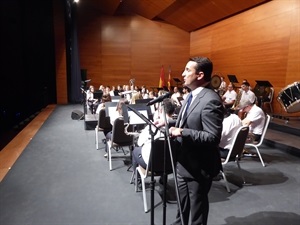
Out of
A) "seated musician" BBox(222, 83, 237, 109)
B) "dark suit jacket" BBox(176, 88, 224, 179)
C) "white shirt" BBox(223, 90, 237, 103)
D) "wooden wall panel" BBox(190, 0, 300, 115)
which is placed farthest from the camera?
"white shirt" BBox(223, 90, 237, 103)

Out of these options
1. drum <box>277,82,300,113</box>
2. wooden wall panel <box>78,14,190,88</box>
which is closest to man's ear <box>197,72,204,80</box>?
drum <box>277,82,300,113</box>

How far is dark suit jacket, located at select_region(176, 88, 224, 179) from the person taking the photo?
1837mm

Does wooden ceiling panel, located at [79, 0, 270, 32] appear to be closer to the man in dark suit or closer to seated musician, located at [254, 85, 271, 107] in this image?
seated musician, located at [254, 85, 271, 107]

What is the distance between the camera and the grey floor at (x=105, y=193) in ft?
9.50

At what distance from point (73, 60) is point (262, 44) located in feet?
29.0

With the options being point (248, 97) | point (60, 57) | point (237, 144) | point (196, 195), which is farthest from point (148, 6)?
point (196, 195)

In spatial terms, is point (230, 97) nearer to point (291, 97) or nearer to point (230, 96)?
point (230, 96)

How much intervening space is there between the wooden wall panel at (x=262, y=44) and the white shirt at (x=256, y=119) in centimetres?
433

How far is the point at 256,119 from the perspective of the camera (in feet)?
15.4

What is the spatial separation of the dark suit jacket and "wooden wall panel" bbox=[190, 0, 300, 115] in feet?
24.2

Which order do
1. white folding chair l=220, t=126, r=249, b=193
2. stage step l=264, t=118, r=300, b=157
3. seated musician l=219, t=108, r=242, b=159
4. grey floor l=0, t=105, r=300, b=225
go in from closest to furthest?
grey floor l=0, t=105, r=300, b=225 → white folding chair l=220, t=126, r=249, b=193 → seated musician l=219, t=108, r=242, b=159 → stage step l=264, t=118, r=300, b=157

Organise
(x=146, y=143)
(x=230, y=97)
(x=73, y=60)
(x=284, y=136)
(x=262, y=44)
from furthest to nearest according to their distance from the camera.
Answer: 1. (x=73, y=60)
2. (x=262, y=44)
3. (x=230, y=97)
4. (x=284, y=136)
5. (x=146, y=143)

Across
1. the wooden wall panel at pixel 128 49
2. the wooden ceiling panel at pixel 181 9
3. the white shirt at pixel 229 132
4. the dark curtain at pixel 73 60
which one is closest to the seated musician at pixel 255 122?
the white shirt at pixel 229 132

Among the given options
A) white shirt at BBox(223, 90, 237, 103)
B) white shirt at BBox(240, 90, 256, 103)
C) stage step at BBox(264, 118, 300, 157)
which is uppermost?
white shirt at BBox(240, 90, 256, 103)
